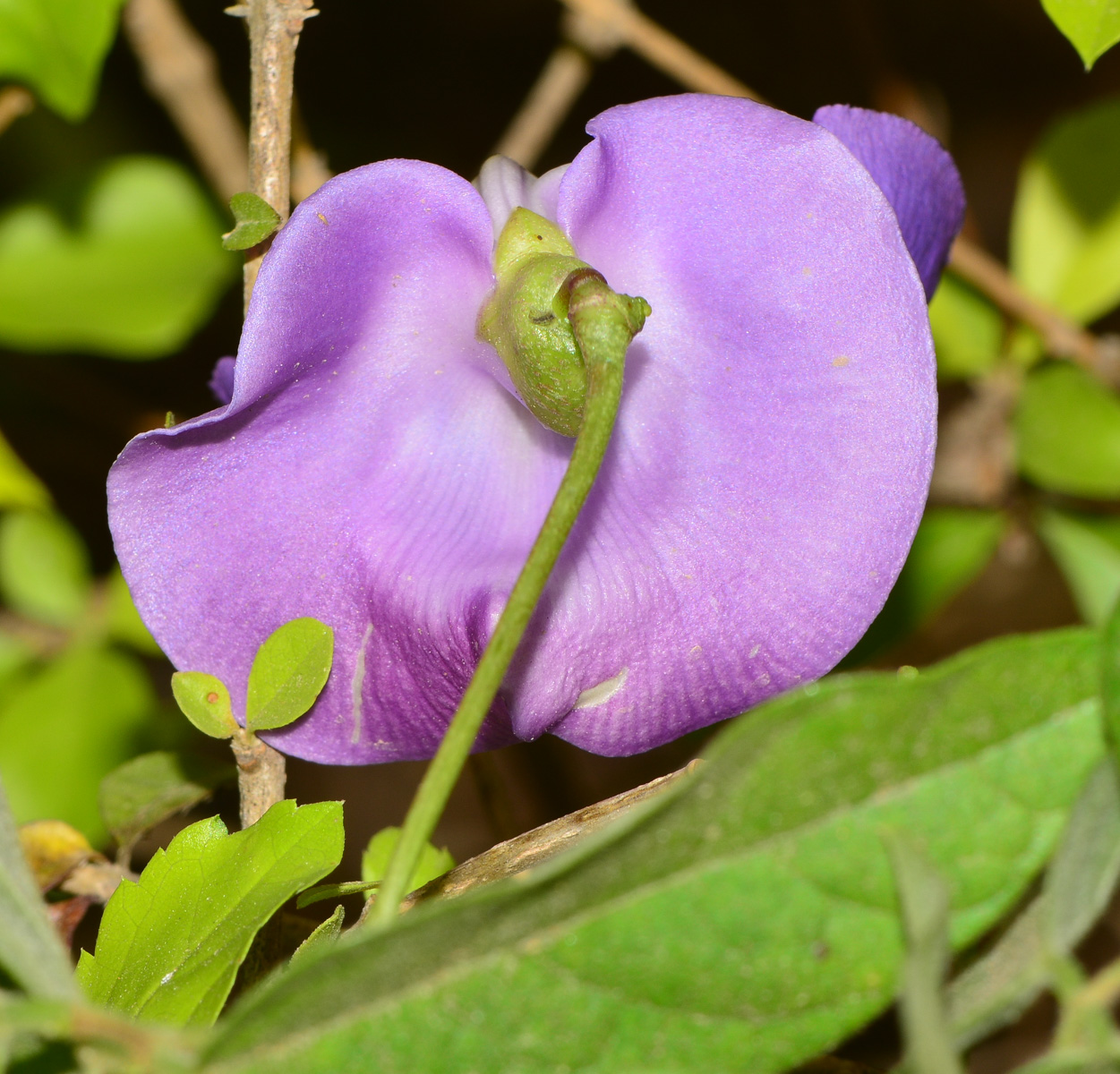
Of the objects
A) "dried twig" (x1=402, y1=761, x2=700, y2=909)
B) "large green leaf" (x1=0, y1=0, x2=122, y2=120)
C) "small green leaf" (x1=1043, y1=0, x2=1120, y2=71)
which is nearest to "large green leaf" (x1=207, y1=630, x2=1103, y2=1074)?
"dried twig" (x1=402, y1=761, x2=700, y2=909)

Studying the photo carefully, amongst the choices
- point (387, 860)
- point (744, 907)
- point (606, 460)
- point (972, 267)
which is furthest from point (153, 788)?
point (972, 267)

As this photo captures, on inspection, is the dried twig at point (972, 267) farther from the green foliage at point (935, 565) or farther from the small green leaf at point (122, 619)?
the small green leaf at point (122, 619)

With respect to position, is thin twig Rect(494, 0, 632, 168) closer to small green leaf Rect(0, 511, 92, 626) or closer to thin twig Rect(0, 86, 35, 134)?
thin twig Rect(0, 86, 35, 134)

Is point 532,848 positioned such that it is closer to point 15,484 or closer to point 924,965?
point 924,965

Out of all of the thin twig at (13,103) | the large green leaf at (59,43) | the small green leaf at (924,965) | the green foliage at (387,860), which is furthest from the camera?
the thin twig at (13,103)

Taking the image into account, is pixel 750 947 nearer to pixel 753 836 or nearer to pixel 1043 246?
pixel 753 836

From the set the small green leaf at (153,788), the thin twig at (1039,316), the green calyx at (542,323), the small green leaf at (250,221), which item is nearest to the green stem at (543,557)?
the green calyx at (542,323)

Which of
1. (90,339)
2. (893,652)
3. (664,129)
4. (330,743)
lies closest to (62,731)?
(90,339)
